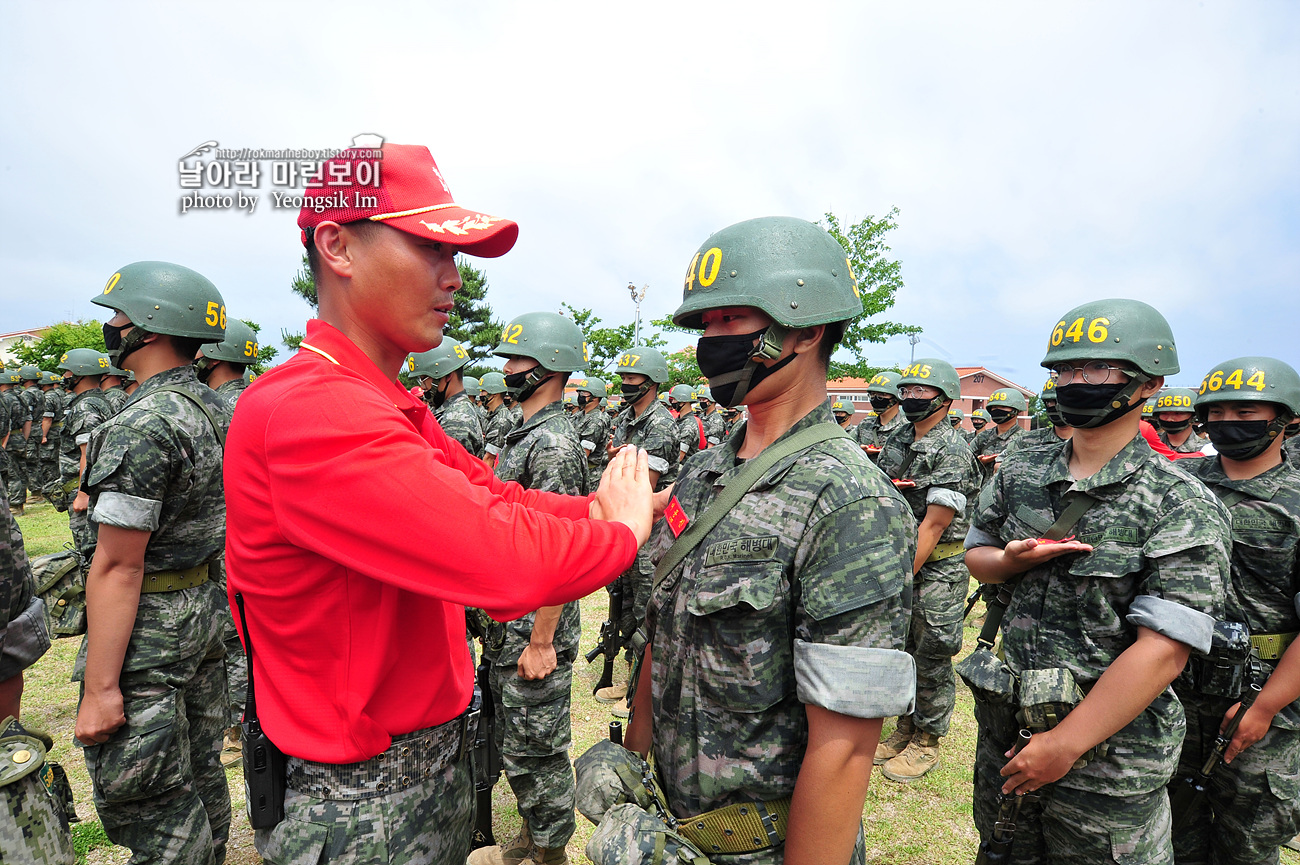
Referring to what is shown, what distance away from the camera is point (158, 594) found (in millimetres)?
3377

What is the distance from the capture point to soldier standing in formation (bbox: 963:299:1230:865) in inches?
97.0

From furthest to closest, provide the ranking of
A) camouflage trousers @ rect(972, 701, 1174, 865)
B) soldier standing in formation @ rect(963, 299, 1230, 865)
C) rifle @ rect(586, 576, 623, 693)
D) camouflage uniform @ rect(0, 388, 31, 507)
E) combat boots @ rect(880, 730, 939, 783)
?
camouflage uniform @ rect(0, 388, 31, 507) < rifle @ rect(586, 576, 623, 693) < combat boots @ rect(880, 730, 939, 783) < camouflage trousers @ rect(972, 701, 1174, 865) < soldier standing in formation @ rect(963, 299, 1230, 865)

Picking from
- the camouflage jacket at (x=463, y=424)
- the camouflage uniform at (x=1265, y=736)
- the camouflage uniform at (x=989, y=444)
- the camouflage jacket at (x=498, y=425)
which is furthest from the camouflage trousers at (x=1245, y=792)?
the camouflage jacket at (x=498, y=425)

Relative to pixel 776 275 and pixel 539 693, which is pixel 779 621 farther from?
pixel 539 693

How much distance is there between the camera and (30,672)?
7059 millimetres

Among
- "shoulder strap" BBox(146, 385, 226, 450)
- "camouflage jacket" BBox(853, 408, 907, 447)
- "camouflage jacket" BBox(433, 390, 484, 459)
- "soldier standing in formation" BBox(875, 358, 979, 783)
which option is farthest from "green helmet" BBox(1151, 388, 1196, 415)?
"shoulder strap" BBox(146, 385, 226, 450)

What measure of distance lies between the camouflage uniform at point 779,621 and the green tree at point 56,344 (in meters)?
47.5

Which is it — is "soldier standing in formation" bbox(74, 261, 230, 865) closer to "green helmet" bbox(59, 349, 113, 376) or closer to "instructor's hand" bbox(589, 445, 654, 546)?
"instructor's hand" bbox(589, 445, 654, 546)

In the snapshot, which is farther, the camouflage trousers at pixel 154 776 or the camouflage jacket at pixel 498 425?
the camouflage jacket at pixel 498 425

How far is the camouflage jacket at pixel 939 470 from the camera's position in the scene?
5.79 metres

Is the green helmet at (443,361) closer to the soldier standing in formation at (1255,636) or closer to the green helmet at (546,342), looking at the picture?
the green helmet at (546,342)

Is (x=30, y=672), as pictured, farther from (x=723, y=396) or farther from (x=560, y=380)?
(x=723, y=396)

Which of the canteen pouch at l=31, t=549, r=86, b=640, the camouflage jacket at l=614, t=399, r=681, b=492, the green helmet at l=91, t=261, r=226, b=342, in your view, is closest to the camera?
the canteen pouch at l=31, t=549, r=86, b=640

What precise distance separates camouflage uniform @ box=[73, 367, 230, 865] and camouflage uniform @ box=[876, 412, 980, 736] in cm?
516
